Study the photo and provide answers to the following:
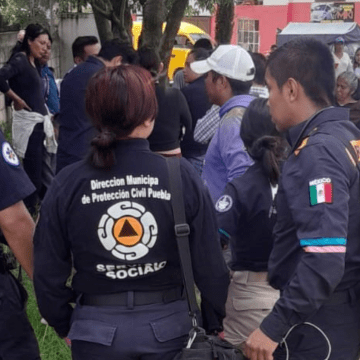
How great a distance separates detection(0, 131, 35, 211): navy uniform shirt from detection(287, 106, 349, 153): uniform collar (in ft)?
3.14

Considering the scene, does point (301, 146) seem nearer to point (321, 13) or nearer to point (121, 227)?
point (121, 227)

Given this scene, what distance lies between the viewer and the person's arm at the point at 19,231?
2.54 metres

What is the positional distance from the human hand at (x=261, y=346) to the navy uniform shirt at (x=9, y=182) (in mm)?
948

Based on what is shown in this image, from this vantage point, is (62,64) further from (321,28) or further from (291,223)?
(291,223)

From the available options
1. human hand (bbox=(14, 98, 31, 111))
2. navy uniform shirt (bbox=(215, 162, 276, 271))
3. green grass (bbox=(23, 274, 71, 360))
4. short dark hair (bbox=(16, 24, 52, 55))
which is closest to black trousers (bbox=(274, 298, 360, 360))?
navy uniform shirt (bbox=(215, 162, 276, 271))

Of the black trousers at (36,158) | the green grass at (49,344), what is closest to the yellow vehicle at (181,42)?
the black trousers at (36,158)

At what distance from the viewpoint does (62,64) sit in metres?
16.6

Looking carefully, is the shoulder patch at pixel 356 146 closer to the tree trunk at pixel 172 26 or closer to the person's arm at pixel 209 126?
the person's arm at pixel 209 126

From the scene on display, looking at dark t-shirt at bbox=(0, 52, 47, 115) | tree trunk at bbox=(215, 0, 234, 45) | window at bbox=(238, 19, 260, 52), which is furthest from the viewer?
window at bbox=(238, 19, 260, 52)

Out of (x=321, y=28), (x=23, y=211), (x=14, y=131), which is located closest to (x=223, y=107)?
(x=23, y=211)

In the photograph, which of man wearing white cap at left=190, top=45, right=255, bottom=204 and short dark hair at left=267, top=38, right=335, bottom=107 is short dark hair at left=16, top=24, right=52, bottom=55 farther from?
short dark hair at left=267, top=38, right=335, bottom=107

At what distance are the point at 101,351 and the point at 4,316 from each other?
0.51 metres

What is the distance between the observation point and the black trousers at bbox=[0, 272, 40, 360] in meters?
2.63

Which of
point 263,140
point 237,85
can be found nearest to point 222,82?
point 237,85
